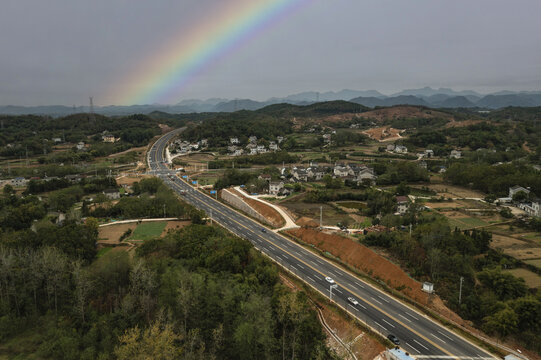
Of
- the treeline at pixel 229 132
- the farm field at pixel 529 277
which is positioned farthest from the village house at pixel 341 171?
the treeline at pixel 229 132

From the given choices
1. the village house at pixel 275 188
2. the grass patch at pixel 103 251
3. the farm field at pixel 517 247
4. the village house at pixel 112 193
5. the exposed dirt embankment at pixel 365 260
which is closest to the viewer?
the exposed dirt embankment at pixel 365 260

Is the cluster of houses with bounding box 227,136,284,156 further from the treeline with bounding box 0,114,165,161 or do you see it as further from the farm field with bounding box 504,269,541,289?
the farm field with bounding box 504,269,541,289

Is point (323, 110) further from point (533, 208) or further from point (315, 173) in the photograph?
point (533, 208)

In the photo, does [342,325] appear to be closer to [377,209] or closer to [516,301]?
[516,301]

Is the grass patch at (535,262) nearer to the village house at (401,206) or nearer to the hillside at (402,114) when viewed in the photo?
the village house at (401,206)

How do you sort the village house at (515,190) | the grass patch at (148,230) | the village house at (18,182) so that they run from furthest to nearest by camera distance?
the village house at (18,182), the village house at (515,190), the grass patch at (148,230)

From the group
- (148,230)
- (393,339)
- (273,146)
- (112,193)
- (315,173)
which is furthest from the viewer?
(273,146)

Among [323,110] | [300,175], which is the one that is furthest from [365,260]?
[323,110]
